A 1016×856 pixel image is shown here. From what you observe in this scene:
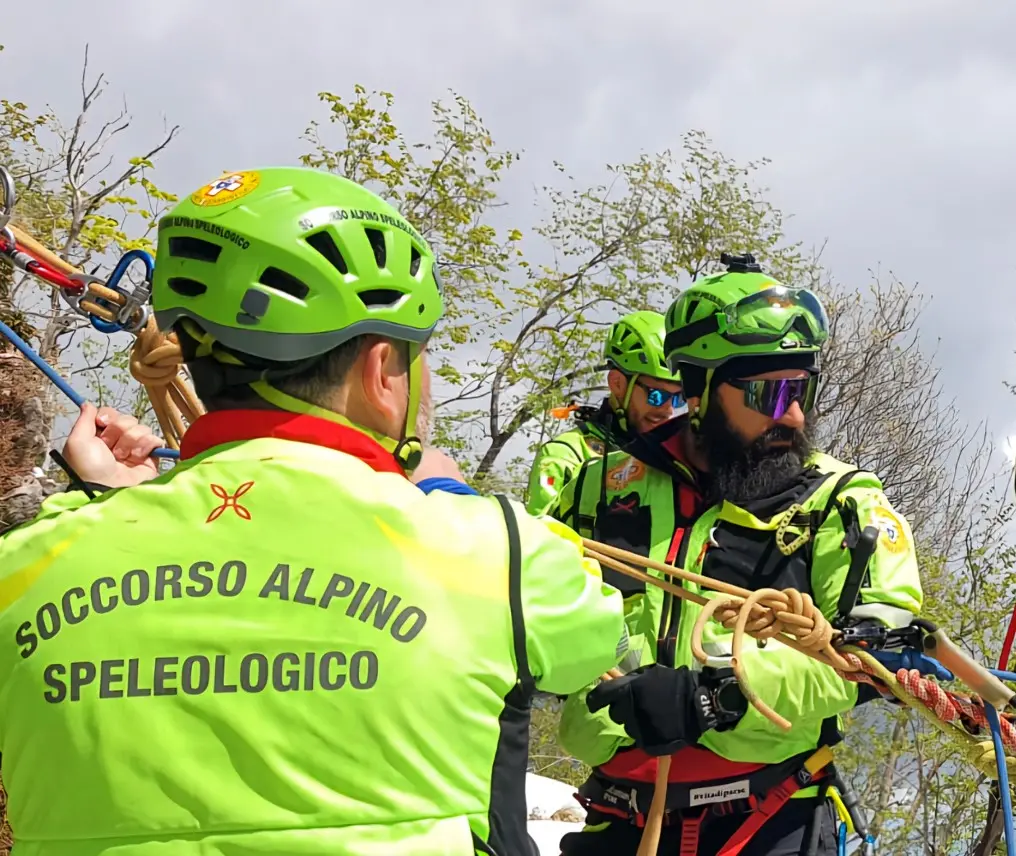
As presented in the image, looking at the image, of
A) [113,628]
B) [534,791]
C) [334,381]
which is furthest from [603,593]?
[534,791]

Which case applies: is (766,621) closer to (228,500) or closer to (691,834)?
(691,834)

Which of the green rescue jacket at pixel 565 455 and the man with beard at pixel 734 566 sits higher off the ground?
the green rescue jacket at pixel 565 455

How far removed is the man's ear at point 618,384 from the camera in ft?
21.4

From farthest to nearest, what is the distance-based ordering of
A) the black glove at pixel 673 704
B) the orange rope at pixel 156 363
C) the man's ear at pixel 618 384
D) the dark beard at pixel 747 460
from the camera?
1. the man's ear at pixel 618 384
2. the dark beard at pixel 747 460
3. the black glove at pixel 673 704
4. the orange rope at pixel 156 363

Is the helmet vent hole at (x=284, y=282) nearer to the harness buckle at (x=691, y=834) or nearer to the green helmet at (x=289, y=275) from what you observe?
the green helmet at (x=289, y=275)

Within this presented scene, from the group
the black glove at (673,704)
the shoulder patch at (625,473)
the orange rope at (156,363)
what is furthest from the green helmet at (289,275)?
the shoulder patch at (625,473)

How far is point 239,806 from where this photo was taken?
1.42 metres

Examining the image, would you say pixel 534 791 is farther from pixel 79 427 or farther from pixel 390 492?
pixel 390 492

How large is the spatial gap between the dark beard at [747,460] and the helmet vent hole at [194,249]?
1818mm

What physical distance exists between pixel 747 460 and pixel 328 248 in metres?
1.75

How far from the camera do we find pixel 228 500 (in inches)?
60.2

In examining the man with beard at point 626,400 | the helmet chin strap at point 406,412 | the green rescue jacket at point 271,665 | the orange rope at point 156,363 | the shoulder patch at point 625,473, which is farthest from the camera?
the man with beard at point 626,400

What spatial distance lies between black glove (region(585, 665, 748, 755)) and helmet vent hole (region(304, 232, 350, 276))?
1.46m

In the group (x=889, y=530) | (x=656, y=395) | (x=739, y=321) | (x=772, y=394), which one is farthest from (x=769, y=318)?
(x=656, y=395)
